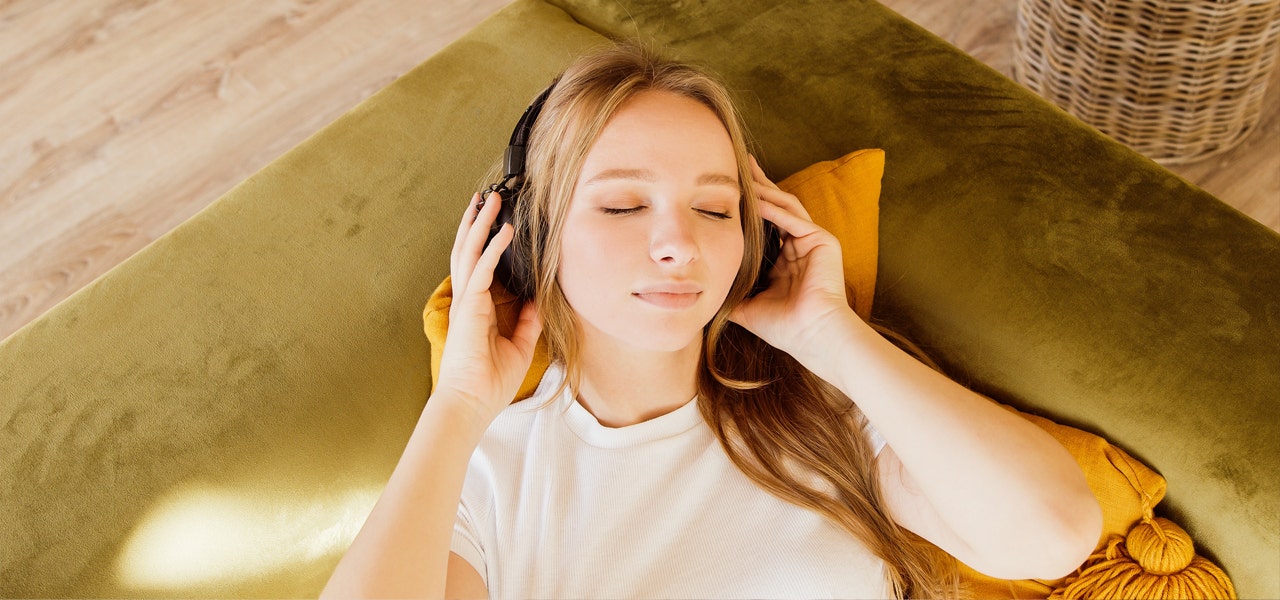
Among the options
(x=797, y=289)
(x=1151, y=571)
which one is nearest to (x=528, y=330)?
(x=797, y=289)

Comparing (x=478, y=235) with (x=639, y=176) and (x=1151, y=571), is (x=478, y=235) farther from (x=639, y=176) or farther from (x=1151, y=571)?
(x=1151, y=571)

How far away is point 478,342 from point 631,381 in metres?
0.27

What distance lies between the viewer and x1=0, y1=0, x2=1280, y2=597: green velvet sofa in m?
1.32

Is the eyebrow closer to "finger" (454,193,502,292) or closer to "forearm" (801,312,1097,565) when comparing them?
"finger" (454,193,502,292)

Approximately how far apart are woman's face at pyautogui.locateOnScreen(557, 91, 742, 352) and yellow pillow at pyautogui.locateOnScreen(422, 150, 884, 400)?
0.25m

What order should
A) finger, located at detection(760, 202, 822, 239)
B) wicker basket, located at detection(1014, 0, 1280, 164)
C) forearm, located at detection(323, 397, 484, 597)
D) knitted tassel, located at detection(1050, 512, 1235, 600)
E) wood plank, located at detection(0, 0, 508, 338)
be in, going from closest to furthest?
forearm, located at detection(323, 397, 484, 597)
knitted tassel, located at detection(1050, 512, 1235, 600)
finger, located at detection(760, 202, 822, 239)
wicker basket, located at detection(1014, 0, 1280, 164)
wood plank, located at detection(0, 0, 508, 338)

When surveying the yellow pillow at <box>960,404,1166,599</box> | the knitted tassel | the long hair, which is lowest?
the knitted tassel

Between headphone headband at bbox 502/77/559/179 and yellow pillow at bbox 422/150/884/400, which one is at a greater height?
headphone headband at bbox 502/77/559/179

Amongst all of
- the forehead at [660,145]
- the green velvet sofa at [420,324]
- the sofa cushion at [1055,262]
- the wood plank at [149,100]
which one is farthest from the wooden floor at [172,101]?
the forehead at [660,145]

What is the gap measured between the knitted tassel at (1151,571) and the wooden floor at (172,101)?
139 centimetres

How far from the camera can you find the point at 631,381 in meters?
1.45

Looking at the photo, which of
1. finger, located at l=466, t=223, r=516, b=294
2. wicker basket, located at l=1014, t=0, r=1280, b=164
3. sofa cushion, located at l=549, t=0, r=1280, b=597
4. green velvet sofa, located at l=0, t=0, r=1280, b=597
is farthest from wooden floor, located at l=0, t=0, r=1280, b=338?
finger, located at l=466, t=223, r=516, b=294

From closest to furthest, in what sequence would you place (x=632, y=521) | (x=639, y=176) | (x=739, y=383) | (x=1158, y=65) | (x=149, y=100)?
(x=639, y=176) → (x=632, y=521) → (x=739, y=383) → (x=1158, y=65) → (x=149, y=100)

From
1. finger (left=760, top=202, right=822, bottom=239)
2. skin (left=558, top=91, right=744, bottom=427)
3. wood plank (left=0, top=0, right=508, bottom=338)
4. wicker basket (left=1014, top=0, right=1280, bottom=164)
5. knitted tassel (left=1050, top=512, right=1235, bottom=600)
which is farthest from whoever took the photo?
wood plank (left=0, top=0, right=508, bottom=338)
